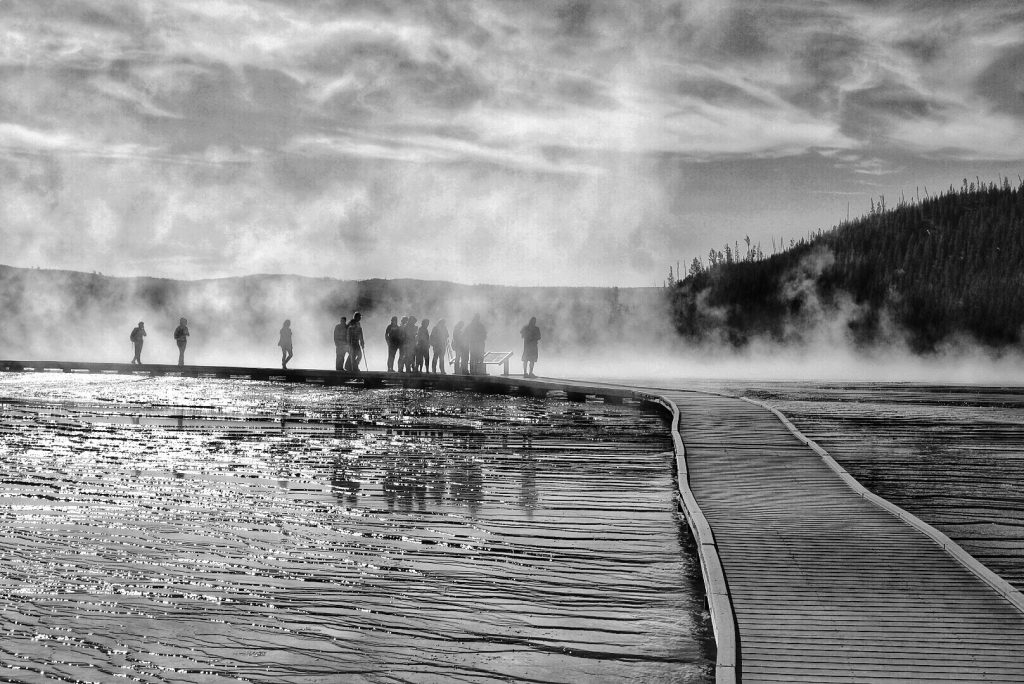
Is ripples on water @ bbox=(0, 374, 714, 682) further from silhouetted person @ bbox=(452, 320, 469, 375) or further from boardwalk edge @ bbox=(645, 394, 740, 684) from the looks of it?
silhouetted person @ bbox=(452, 320, 469, 375)

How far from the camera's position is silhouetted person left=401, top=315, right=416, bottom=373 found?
3241cm

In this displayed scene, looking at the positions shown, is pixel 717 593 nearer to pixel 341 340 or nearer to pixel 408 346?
pixel 408 346

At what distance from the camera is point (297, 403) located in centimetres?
2520

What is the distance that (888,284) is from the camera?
96688 mm

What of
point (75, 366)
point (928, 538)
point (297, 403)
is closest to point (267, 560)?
point (928, 538)

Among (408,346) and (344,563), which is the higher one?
(408,346)

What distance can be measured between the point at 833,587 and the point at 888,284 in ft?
310

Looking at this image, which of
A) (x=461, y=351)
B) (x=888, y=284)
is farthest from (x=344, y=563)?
(x=888, y=284)

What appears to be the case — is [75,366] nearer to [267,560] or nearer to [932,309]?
[267,560]

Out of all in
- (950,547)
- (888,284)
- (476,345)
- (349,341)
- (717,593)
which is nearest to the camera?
(717,593)

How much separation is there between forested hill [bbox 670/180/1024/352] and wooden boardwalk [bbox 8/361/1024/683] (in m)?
73.1

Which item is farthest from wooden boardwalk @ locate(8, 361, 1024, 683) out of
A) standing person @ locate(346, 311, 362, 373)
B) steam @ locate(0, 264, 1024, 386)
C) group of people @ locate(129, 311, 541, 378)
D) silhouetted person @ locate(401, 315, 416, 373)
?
steam @ locate(0, 264, 1024, 386)

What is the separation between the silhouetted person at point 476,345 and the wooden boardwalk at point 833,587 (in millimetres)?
19961

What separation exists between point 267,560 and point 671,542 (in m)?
3.12
